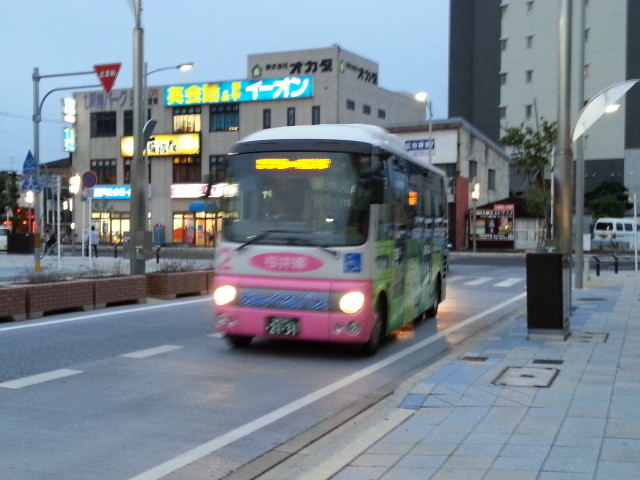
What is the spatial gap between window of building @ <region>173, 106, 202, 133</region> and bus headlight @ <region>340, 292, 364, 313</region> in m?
56.5

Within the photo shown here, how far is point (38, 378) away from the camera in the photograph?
9078 mm

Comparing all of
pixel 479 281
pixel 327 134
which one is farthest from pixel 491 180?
pixel 327 134

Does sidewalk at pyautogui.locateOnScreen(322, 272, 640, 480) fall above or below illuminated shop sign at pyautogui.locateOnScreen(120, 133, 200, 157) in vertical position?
below

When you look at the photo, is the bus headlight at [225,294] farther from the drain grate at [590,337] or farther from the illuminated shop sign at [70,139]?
the illuminated shop sign at [70,139]

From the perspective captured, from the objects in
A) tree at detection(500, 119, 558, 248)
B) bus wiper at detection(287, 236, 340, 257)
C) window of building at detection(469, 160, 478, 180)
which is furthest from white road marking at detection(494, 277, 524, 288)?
window of building at detection(469, 160, 478, 180)

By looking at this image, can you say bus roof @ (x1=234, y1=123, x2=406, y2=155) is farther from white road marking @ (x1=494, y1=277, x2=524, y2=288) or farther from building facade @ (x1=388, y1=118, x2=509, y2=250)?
building facade @ (x1=388, y1=118, x2=509, y2=250)

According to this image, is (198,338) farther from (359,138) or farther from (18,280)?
(18,280)

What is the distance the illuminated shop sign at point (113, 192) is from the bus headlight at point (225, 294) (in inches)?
2304

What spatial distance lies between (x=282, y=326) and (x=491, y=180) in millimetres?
57101

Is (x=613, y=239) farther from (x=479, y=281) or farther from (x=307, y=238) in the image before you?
(x=307, y=238)

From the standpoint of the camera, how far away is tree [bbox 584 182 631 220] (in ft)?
231

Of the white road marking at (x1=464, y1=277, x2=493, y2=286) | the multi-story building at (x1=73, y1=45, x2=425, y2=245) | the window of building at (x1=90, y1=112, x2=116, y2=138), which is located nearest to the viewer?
the white road marking at (x1=464, y1=277, x2=493, y2=286)

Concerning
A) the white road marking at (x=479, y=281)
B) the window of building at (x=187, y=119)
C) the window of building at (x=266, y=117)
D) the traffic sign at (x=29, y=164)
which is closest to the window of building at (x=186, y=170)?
the window of building at (x=187, y=119)

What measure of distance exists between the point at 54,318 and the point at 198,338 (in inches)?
144
